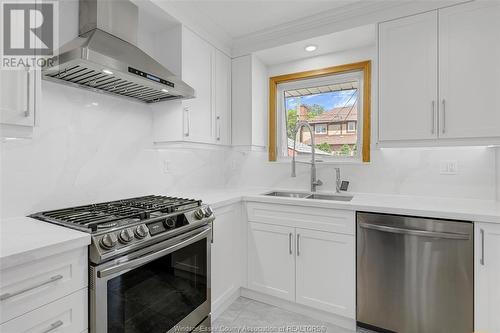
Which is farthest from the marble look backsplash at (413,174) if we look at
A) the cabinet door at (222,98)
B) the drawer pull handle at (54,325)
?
the drawer pull handle at (54,325)

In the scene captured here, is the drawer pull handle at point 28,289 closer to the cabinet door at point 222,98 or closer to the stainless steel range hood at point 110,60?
→ the stainless steel range hood at point 110,60

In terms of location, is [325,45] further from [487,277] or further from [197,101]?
[487,277]

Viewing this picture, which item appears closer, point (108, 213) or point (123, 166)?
point (108, 213)

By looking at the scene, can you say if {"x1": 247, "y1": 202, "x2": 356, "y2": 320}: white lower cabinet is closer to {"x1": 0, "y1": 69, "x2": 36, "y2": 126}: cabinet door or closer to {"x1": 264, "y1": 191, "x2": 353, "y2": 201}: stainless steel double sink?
{"x1": 264, "y1": 191, "x2": 353, "y2": 201}: stainless steel double sink

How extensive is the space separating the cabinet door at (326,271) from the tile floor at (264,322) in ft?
0.41

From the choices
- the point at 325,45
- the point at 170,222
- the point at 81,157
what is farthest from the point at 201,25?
the point at 170,222

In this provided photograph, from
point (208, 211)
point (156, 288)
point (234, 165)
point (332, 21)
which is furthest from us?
point (234, 165)

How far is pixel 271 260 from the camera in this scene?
225 cm

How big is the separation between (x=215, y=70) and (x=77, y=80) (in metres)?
1.24

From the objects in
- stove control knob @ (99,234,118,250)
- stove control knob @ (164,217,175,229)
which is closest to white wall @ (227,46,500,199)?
stove control knob @ (164,217,175,229)

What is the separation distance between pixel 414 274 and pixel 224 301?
142cm

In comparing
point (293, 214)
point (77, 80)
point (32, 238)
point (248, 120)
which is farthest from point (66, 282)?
point (248, 120)

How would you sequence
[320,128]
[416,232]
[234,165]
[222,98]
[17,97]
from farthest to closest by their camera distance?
[234,165]
[320,128]
[222,98]
[416,232]
[17,97]

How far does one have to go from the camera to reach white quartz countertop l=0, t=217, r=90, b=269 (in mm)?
951
